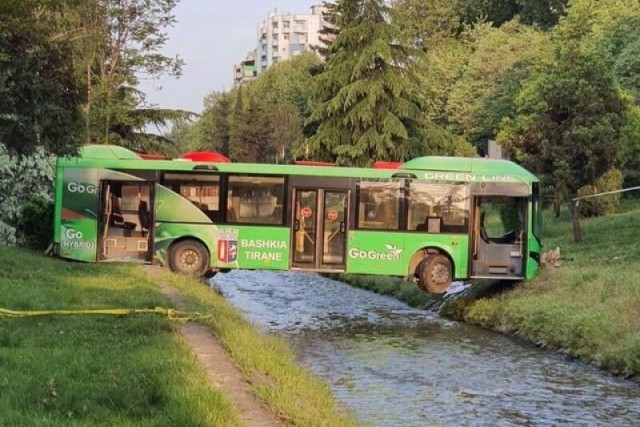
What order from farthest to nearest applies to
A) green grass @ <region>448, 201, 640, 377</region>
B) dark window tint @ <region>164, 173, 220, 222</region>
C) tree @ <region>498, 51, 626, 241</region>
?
tree @ <region>498, 51, 626, 241</region>
dark window tint @ <region>164, 173, 220, 222</region>
green grass @ <region>448, 201, 640, 377</region>

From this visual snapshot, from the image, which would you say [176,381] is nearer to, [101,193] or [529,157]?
[101,193]

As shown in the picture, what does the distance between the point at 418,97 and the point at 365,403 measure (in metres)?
26.1

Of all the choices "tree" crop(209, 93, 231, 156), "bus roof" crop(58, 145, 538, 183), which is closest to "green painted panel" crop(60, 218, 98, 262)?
"bus roof" crop(58, 145, 538, 183)

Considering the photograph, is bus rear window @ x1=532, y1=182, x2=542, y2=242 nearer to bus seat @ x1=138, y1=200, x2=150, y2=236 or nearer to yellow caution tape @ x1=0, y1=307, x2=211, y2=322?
bus seat @ x1=138, y1=200, x2=150, y2=236

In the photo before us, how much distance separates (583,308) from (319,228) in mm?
6429

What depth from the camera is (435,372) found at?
14.4 m

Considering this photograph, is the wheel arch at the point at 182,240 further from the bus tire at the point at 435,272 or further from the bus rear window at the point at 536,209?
the bus rear window at the point at 536,209

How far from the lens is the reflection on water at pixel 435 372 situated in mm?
11570

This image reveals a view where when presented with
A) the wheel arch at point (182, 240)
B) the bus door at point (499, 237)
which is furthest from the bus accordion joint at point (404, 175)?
the wheel arch at point (182, 240)

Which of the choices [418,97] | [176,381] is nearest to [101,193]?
[176,381]

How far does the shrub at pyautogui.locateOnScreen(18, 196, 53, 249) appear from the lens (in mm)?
22594

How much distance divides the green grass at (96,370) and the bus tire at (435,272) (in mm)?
8378

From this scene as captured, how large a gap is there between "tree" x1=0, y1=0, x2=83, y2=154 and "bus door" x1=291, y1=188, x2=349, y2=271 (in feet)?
17.9

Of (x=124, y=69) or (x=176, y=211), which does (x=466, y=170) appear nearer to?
(x=176, y=211)
